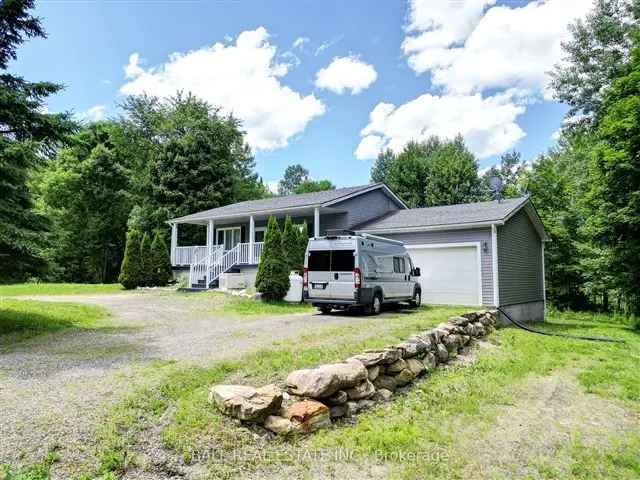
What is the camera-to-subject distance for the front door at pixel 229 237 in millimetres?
23094

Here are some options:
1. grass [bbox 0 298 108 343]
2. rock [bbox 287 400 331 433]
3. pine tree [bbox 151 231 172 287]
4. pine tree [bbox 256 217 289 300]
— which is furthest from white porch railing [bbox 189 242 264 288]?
rock [bbox 287 400 331 433]

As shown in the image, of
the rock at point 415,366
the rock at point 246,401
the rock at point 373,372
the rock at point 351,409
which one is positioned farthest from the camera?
the rock at point 415,366

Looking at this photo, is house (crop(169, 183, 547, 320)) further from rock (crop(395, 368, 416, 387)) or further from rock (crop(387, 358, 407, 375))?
rock (crop(387, 358, 407, 375))

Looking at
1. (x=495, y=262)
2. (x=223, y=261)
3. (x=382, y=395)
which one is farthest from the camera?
(x=223, y=261)

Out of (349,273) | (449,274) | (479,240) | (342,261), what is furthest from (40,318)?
(479,240)

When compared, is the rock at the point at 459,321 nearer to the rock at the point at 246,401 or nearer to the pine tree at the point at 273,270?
the rock at the point at 246,401

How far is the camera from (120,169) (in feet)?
Result: 99.6

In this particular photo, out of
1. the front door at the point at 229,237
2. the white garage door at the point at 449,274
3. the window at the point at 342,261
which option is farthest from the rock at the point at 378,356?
the front door at the point at 229,237

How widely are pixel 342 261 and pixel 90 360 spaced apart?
655 centimetres

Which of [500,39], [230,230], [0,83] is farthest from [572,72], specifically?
[0,83]

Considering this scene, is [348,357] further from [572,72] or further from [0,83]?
[572,72]

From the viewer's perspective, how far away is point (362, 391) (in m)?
5.15

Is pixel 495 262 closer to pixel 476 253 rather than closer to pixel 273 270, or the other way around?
pixel 476 253

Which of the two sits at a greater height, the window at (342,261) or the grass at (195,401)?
the window at (342,261)
